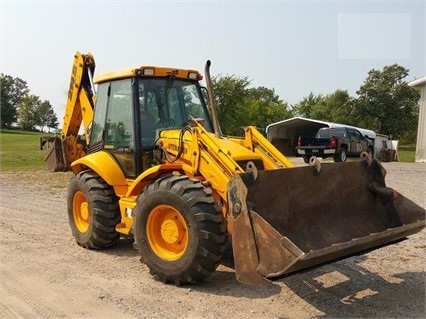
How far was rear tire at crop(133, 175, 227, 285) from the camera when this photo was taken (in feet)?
15.9

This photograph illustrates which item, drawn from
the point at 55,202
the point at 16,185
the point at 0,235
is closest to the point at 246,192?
the point at 0,235

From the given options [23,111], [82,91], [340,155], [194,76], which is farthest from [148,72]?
[23,111]

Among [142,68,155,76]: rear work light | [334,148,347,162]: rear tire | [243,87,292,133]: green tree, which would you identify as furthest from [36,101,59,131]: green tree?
[142,68,155,76]: rear work light

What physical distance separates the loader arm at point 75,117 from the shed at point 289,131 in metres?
24.3

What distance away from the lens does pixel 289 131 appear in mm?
34344

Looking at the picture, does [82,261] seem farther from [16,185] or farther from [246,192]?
[16,185]

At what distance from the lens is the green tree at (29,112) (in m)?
93.6

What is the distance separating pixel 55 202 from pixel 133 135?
5.61 m

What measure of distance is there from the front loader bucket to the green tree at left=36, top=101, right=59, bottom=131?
3840 inches

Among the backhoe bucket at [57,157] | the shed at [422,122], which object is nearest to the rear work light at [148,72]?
the backhoe bucket at [57,157]

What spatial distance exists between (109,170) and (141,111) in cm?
92

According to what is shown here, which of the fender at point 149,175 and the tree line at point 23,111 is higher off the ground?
the tree line at point 23,111

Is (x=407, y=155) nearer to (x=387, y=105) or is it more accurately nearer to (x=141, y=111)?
(x=387, y=105)

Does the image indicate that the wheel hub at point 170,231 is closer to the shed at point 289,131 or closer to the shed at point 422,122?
the shed at point 422,122
